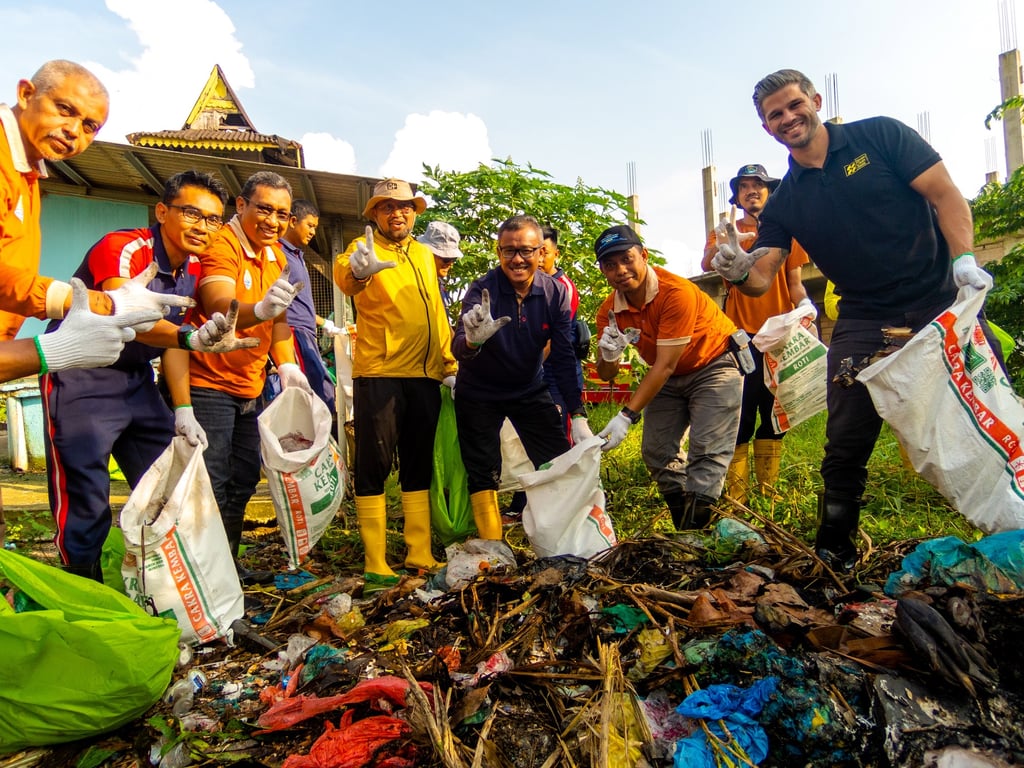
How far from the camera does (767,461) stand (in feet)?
13.5

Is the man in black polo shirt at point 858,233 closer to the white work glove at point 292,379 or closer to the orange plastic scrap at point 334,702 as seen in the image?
the orange plastic scrap at point 334,702

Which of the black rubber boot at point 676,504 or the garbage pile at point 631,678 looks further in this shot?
the black rubber boot at point 676,504

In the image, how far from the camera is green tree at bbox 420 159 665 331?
17.8 feet

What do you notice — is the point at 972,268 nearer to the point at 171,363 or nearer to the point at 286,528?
the point at 286,528

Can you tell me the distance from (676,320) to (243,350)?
2.06 metres

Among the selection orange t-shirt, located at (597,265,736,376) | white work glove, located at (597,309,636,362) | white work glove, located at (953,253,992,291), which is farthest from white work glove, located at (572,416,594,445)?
white work glove, located at (953,253,992,291)

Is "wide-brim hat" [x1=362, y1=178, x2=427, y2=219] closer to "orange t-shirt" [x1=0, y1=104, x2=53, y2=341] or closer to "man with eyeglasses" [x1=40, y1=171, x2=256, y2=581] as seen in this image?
"man with eyeglasses" [x1=40, y1=171, x2=256, y2=581]

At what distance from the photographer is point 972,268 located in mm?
2293

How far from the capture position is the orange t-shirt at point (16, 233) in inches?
80.7

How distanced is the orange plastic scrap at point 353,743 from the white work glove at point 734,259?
2258mm

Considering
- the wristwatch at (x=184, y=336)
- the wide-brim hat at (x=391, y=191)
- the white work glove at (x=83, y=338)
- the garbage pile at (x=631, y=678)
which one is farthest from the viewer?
the wide-brim hat at (x=391, y=191)

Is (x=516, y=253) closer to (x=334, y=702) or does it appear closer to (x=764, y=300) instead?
(x=764, y=300)

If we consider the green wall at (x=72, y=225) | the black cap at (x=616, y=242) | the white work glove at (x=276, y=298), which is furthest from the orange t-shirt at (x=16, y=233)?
the green wall at (x=72, y=225)

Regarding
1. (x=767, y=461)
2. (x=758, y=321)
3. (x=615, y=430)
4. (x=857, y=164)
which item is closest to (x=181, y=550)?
(x=615, y=430)
